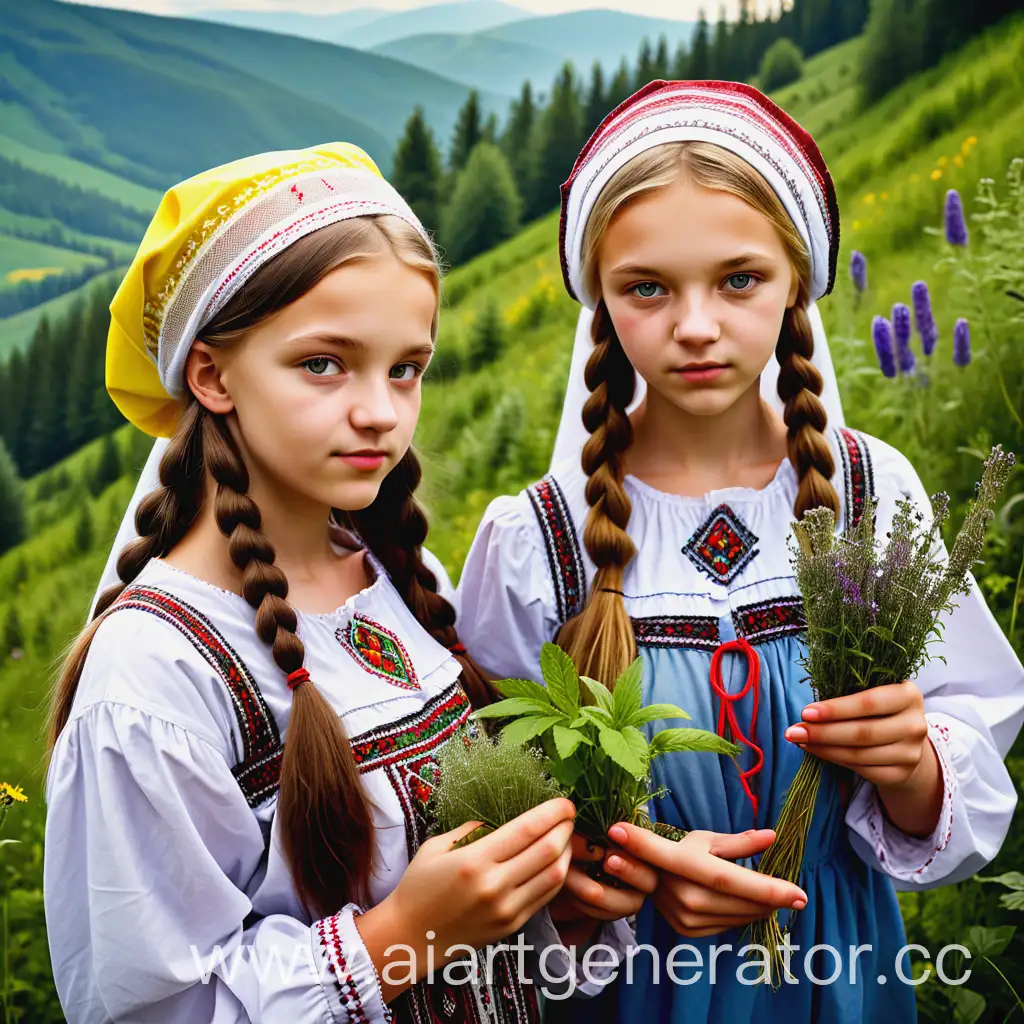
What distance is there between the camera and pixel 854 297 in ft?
12.0

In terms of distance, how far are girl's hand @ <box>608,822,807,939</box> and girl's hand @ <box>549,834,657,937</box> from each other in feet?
0.08

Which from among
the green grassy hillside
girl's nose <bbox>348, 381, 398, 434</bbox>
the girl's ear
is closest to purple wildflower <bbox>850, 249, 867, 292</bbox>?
the green grassy hillside

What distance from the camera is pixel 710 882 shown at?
63.6 inches

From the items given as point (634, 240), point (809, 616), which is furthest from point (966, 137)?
point (809, 616)

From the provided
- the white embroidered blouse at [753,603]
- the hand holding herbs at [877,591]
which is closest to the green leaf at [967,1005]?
the white embroidered blouse at [753,603]

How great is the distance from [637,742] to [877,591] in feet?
1.37

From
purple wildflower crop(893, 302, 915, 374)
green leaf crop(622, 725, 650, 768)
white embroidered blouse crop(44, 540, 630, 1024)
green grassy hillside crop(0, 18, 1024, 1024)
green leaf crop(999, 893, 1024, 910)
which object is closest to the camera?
white embroidered blouse crop(44, 540, 630, 1024)

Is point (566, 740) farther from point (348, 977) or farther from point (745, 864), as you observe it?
point (745, 864)

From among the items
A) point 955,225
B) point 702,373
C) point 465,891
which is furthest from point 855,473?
point 955,225

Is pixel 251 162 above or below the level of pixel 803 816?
above

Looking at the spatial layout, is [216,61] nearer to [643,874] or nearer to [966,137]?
[966,137]

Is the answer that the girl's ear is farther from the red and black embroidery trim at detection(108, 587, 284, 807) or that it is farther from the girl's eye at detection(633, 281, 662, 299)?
the girl's eye at detection(633, 281, 662, 299)

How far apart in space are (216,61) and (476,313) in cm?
123

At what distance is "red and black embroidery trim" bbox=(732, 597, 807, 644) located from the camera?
1854mm
